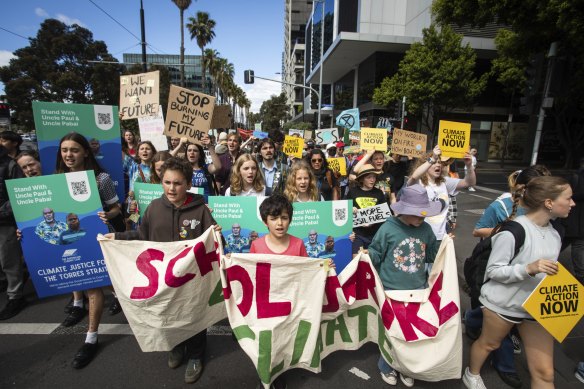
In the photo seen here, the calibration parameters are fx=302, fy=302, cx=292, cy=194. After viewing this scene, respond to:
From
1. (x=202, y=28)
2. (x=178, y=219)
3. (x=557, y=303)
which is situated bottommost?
(x=557, y=303)

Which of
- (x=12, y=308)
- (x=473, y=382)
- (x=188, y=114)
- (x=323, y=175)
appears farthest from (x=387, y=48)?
(x=12, y=308)

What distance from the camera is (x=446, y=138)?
434 centimetres

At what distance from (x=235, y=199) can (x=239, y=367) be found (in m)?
1.56

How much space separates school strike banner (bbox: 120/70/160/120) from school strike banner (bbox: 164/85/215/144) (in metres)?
0.68

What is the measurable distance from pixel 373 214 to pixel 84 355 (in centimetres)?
318

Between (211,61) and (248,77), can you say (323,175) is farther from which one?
(211,61)

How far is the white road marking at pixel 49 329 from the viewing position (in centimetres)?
322

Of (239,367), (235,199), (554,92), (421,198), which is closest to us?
(421,198)

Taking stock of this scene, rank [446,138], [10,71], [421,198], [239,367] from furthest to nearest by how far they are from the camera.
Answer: [10,71]
[446,138]
[239,367]
[421,198]

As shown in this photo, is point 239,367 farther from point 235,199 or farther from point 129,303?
point 235,199

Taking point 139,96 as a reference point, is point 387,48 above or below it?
above

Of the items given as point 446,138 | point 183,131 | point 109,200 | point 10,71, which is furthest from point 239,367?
point 10,71

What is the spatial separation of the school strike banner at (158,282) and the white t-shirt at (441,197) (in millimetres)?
2547

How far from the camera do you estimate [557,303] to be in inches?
79.7
